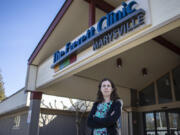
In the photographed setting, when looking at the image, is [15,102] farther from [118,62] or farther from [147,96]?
[147,96]

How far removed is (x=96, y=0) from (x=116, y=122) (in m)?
3.94

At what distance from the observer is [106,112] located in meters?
1.50

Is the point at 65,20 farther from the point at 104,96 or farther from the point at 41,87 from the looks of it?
the point at 104,96

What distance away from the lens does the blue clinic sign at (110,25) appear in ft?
8.79

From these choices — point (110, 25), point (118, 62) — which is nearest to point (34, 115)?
point (118, 62)

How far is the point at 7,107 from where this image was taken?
11.5m

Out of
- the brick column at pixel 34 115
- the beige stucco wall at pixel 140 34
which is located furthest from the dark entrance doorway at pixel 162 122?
the beige stucco wall at pixel 140 34

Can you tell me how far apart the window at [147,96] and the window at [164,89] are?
0.33 meters

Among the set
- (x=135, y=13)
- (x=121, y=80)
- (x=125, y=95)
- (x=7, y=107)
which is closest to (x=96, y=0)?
(x=135, y=13)

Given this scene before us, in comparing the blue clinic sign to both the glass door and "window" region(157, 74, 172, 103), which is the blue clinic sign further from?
the glass door

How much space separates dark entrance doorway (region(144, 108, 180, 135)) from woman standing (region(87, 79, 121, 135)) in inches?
241

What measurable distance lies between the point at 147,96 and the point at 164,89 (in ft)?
2.75

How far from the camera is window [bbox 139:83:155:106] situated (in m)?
7.73

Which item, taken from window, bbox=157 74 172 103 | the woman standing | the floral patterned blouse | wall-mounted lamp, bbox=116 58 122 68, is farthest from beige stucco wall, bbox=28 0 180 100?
window, bbox=157 74 172 103
